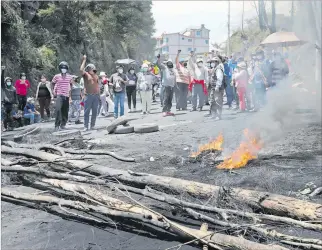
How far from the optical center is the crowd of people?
432 inches

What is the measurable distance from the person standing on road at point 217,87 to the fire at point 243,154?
126 inches

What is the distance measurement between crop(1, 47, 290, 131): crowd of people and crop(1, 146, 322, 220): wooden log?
5.52m

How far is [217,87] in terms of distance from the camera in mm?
11180

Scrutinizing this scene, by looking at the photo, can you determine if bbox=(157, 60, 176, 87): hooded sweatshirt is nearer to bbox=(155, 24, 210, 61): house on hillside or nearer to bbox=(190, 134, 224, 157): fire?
bbox=(190, 134, 224, 157): fire

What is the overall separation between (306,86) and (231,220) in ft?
37.7

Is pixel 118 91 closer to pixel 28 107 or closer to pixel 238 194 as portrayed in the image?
pixel 28 107

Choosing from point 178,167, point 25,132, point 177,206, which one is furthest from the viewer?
point 25,132

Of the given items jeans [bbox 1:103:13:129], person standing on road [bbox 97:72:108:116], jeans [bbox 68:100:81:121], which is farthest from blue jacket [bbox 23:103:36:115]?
person standing on road [bbox 97:72:108:116]

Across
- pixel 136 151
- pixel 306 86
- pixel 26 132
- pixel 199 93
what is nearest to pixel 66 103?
pixel 26 132

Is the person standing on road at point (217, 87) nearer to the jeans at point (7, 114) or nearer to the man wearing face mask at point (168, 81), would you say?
the man wearing face mask at point (168, 81)

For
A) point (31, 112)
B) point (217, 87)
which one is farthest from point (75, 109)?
point (217, 87)

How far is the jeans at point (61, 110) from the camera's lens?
11.0 m

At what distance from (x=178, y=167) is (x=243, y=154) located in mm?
1215

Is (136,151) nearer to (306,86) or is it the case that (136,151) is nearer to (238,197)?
(238,197)
